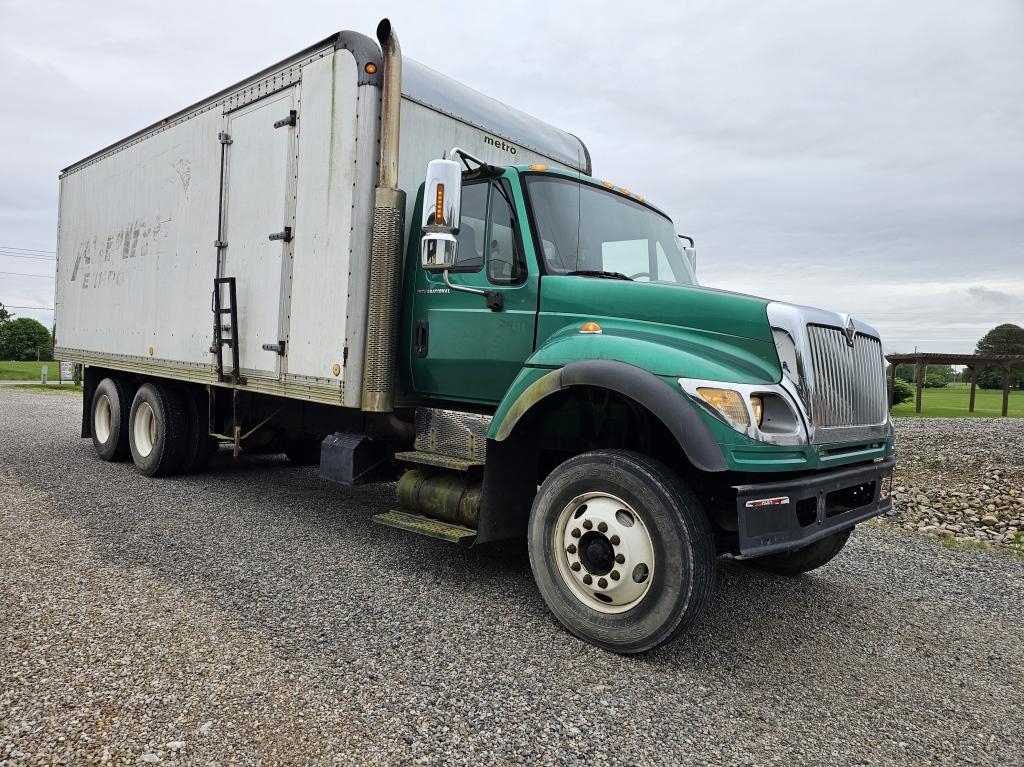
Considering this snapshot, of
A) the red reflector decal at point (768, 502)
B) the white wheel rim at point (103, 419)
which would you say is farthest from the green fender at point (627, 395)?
the white wheel rim at point (103, 419)

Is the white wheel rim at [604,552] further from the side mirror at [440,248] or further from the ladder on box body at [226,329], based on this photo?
the ladder on box body at [226,329]

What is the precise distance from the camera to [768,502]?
3234 mm

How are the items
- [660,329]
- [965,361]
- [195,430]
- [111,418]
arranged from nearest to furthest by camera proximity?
[660,329] < [195,430] < [111,418] < [965,361]

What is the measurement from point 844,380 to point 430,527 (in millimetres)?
2635

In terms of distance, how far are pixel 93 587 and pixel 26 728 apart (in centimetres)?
167

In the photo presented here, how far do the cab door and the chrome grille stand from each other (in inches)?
65.1

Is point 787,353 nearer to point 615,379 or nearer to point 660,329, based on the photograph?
point 660,329

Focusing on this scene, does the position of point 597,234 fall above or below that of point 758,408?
above

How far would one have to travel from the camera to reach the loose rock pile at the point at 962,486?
7551 mm


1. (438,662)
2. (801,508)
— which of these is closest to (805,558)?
(801,508)

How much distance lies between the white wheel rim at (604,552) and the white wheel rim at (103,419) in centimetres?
709

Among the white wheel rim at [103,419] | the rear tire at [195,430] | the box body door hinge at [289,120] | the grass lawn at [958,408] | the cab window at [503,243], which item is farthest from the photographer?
the grass lawn at [958,408]

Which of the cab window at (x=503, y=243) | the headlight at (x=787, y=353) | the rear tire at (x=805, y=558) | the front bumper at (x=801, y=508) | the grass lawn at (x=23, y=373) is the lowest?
the grass lawn at (x=23, y=373)

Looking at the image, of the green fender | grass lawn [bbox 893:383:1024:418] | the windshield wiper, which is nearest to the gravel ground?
the green fender
